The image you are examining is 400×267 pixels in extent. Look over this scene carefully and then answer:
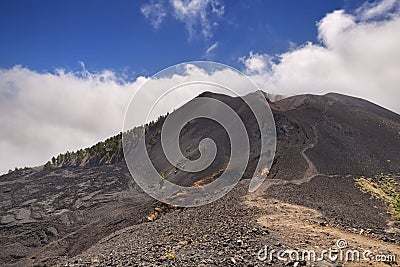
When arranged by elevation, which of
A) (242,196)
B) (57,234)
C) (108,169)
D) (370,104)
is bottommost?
(57,234)

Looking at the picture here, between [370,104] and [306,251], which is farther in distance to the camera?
[370,104]

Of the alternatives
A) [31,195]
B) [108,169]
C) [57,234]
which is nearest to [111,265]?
[57,234]

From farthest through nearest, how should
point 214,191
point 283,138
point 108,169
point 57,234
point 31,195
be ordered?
point 108,169 < point 31,195 < point 283,138 < point 57,234 < point 214,191

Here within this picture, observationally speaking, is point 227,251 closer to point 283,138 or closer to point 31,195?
point 283,138

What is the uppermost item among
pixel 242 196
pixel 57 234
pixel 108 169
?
pixel 108 169

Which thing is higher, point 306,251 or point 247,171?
point 247,171

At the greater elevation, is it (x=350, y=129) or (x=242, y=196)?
(x=350, y=129)

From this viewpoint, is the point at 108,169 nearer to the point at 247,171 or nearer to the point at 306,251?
the point at 247,171

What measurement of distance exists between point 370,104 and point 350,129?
3585cm

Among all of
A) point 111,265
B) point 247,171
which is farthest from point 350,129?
point 111,265

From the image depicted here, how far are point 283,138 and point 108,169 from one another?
33.1 meters

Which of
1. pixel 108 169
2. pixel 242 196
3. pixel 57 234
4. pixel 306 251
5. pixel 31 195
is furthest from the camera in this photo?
pixel 108 169

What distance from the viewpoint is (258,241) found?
1266cm

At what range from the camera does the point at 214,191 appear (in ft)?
83.9
